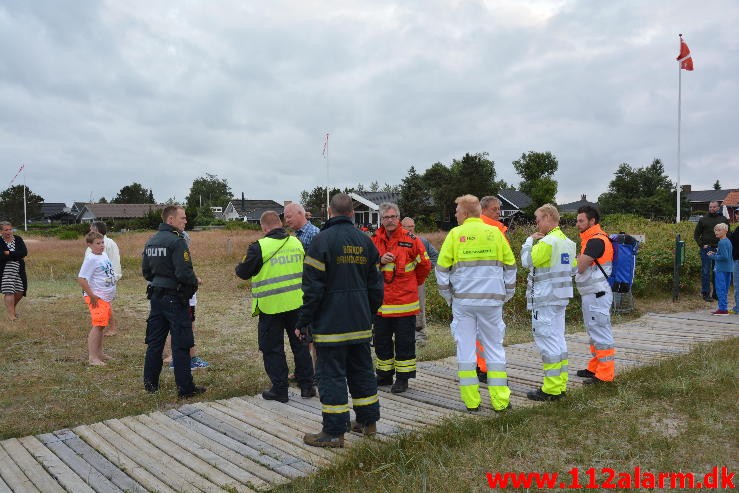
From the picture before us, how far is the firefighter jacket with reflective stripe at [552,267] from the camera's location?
17.7 feet

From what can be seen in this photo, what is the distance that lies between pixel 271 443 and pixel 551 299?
2.86 m

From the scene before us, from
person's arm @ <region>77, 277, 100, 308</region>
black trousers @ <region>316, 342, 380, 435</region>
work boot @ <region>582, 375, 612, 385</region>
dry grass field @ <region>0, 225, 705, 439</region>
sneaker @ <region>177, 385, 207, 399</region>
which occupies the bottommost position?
dry grass field @ <region>0, 225, 705, 439</region>

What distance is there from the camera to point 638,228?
17875mm

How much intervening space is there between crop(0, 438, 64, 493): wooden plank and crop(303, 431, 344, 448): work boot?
1.73 metres

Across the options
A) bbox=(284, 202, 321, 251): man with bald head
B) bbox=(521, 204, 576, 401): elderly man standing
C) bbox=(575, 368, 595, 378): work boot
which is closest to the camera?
bbox=(521, 204, 576, 401): elderly man standing

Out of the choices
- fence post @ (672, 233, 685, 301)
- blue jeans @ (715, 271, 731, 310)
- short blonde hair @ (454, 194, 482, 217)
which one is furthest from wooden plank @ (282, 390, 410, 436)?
fence post @ (672, 233, 685, 301)

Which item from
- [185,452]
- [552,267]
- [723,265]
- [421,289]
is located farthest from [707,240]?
[185,452]

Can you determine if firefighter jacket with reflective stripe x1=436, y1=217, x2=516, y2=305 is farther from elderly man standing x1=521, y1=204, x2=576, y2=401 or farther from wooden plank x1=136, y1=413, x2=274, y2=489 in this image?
wooden plank x1=136, y1=413, x2=274, y2=489

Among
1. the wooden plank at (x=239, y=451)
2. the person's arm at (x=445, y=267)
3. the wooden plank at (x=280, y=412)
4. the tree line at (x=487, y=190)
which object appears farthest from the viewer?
the tree line at (x=487, y=190)

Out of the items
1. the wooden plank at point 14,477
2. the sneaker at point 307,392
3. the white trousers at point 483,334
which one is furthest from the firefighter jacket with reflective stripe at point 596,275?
the wooden plank at point 14,477

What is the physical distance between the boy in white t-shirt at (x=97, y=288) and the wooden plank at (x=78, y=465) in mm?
2963

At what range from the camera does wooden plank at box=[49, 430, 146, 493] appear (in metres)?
3.83

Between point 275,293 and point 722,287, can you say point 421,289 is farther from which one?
point 722,287

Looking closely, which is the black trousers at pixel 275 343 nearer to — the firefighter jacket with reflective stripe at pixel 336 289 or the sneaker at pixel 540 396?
the firefighter jacket with reflective stripe at pixel 336 289
